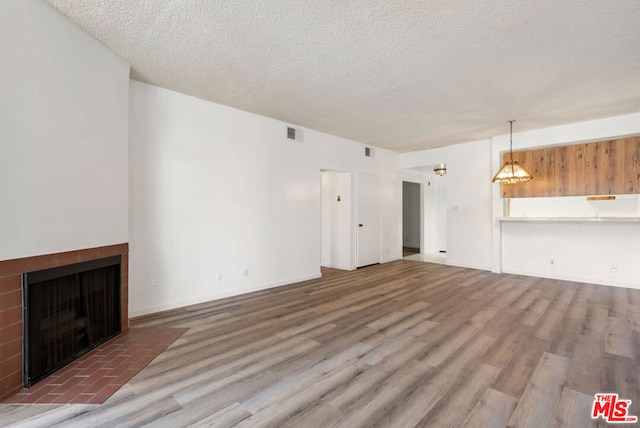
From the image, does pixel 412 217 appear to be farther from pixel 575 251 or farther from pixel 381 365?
pixel 381 365

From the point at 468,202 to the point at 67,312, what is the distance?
23.4 ft

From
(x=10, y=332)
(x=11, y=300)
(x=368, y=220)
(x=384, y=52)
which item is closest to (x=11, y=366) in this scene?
(x=10, y=332)

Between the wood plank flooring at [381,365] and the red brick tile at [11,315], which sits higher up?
the red brick tile at [11,315]

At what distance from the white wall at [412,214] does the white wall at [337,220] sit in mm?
4099

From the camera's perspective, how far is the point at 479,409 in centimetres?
186

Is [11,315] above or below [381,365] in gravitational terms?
above

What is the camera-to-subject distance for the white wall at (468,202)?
635 cm

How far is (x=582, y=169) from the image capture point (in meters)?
5.26

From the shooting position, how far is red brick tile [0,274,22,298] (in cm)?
195

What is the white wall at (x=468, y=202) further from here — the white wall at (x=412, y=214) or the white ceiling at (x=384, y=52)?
the white wall at (x=412, y=214)

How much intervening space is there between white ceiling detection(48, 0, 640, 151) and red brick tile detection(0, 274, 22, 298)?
2144mm

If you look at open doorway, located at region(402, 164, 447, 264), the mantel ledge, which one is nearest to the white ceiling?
the mantel ledge

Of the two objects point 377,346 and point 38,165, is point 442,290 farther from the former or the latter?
point 38,165

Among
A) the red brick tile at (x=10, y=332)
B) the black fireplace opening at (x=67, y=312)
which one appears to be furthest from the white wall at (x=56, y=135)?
the red brick tile at (x=10, y=332)
